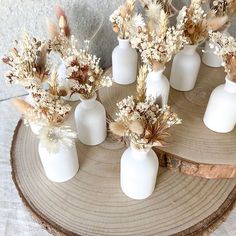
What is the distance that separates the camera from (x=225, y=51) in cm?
80

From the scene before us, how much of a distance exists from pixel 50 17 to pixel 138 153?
0.59 m

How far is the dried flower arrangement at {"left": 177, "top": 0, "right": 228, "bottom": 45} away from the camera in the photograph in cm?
89

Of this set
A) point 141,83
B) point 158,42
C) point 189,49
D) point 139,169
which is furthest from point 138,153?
point 189,49

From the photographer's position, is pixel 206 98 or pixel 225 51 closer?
pixel 225 51

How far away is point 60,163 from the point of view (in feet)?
2.74

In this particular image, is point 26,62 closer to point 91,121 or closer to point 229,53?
point 91,121

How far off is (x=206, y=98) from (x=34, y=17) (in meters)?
0.61

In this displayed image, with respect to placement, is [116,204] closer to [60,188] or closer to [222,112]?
[60,188]

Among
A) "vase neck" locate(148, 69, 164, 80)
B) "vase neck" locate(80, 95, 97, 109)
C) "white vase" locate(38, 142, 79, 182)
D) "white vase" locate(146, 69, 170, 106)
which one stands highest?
"vase neck" locate(148, 69, 164, 80)

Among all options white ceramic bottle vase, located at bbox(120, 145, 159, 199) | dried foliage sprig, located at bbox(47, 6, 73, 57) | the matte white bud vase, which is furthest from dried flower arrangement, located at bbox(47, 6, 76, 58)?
the matte white bud vase

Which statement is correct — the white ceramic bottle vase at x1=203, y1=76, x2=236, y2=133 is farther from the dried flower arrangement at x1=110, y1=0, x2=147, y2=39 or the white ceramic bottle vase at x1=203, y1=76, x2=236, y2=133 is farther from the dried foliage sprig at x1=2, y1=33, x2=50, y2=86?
the dried foliage sprig at x1=2, y1=33, x2=50, y2=86

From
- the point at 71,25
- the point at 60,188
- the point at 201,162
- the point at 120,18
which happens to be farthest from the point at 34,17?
the point at 201,162

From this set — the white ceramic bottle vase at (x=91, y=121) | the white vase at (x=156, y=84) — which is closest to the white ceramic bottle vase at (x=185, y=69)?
the white vase at (x=156, y=84)

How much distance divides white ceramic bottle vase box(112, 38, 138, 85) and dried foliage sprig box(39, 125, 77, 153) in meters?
0.34
